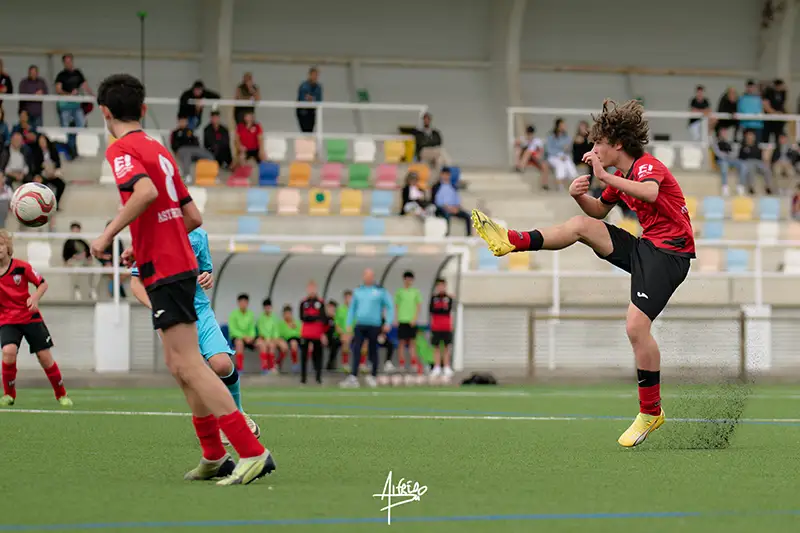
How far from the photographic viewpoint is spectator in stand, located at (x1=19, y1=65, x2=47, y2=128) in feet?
93.4

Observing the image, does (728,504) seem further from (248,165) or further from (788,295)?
(248,165)

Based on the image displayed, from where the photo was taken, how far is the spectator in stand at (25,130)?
26.0m

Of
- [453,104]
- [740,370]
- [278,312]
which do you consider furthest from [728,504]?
[453,104]

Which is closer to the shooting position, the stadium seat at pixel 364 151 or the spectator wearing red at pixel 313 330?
the spectator wearing red at pixel 313 330

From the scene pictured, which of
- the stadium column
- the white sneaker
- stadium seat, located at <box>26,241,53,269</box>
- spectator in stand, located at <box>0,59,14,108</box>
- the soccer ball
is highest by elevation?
the stadium column

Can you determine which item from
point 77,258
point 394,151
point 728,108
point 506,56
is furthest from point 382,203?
point 728,108

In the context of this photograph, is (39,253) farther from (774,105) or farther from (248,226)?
(774,105)

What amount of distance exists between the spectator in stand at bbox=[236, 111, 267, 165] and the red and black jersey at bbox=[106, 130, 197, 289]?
21.4 meters

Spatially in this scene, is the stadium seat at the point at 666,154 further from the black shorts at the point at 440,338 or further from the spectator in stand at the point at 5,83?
the spectator in stand at the point at 5,83

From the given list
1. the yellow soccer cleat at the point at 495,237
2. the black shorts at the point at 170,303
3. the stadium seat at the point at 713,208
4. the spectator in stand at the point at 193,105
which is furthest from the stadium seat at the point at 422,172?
the black shorts at the point at 170,303

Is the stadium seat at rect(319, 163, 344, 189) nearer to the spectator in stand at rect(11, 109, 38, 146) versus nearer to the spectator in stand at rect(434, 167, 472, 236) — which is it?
the spectator in stand at rect(434, 167, 472, 236)

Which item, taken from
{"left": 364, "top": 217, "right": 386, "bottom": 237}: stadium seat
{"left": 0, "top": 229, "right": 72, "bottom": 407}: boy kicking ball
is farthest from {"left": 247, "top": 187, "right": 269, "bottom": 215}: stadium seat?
{"left": 0, "top": 229, "right": 72, "bottom": 407}: boy kicking ball

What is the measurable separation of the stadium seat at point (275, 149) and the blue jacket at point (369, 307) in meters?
7.25

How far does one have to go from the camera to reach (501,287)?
25.5 metres
